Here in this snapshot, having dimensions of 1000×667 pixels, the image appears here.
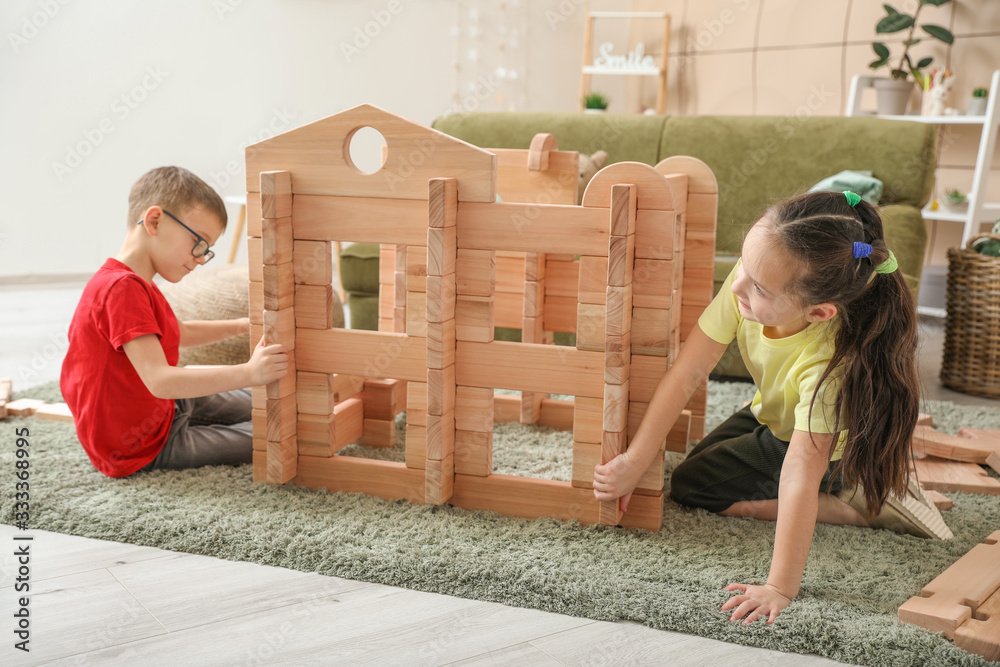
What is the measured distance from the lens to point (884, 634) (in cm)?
98

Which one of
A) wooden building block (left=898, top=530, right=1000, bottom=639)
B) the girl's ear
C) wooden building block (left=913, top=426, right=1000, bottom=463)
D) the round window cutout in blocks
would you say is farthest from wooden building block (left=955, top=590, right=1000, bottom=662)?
the round window cutout in blocks

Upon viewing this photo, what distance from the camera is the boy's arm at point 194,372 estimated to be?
4.30ft

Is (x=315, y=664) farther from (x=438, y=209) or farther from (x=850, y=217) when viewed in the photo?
(x=850, y=217)

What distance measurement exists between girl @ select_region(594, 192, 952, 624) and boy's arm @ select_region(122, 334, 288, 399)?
1.82ft

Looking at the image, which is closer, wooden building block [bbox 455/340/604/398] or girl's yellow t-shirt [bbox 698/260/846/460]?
girl's yellow t-shirt [bbox 698/260/846/460]

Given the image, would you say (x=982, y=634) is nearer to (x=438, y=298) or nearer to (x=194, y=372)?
(x=438, y=298)

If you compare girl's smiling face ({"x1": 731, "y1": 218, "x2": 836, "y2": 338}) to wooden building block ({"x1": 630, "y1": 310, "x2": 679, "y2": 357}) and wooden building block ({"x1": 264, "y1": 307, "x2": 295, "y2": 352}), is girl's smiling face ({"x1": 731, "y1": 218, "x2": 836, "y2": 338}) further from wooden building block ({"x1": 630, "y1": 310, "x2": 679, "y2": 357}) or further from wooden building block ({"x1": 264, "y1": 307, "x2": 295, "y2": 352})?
wooden building block ({"x1": 264, "y1": 307, "x2": 295, "y2": 352})

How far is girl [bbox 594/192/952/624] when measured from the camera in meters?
1.05

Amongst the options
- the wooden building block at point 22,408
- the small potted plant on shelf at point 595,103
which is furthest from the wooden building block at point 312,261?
the small potted plant on shelf at point 595,103

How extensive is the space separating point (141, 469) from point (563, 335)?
1.34m

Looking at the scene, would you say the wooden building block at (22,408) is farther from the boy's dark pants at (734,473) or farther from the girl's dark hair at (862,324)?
the girl's dark hair at (862,324)

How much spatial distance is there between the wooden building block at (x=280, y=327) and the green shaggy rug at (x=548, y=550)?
25 centimetres

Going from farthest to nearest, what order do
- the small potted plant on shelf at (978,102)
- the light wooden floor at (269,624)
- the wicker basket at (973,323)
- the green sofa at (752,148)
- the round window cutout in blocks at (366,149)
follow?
the round window cutout in blocks at (366,149) < the small potted plant on shelf at (978,102) < the green sofa at (752,148) < the wicker basket at (973,323) < the light wooden floor at (269,624)

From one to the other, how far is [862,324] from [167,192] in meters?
1.14
